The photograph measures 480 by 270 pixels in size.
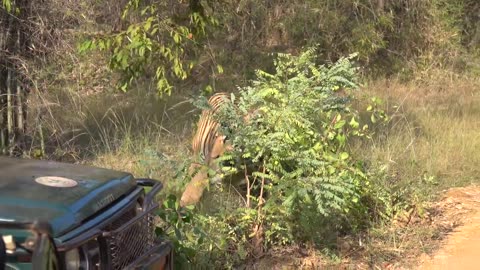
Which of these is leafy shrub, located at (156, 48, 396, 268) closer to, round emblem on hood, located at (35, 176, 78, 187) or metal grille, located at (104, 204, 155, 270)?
metal grille, located at (104, 204, 155, 270)

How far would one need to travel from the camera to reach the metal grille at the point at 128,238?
8.59 feet

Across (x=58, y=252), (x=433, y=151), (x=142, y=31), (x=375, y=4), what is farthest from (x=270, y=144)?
(x=375, y=4)

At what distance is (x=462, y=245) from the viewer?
555cm

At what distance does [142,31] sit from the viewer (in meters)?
6.33

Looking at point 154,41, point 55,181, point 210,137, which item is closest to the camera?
point 55,181

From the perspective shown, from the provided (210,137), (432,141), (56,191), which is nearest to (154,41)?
(210,137)

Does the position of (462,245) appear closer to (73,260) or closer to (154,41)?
(154,41)

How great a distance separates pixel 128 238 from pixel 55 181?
0.37m

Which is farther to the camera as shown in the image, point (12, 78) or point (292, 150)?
point (12, 78)

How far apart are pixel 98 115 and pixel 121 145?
8.24ft

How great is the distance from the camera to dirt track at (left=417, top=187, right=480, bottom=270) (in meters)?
5.18

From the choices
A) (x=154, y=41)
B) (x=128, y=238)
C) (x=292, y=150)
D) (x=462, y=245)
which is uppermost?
(x=154, y=41)

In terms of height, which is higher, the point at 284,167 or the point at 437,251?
the point at 284,167

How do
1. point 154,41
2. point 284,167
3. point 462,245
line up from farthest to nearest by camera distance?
point 154,41 < point 462,245 < point 284,167
